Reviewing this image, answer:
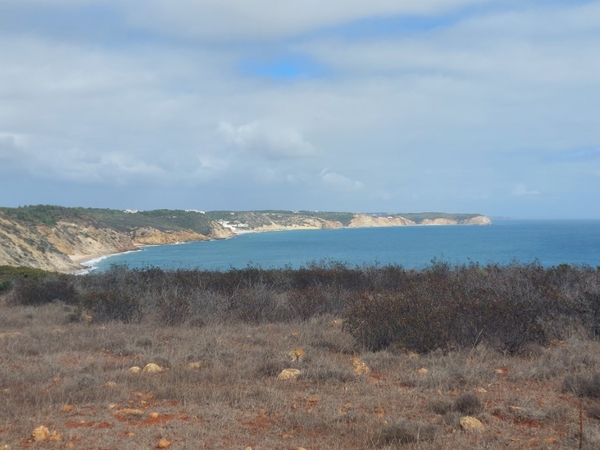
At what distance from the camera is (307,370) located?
7152 mm

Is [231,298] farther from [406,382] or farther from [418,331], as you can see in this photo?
[406,382]

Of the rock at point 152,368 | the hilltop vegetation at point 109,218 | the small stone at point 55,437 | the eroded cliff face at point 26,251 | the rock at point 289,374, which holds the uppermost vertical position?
the hilltop vegetation at point 109,218

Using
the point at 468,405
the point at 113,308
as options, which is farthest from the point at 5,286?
the point at 468,405

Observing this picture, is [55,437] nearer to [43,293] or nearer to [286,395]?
[286,395]

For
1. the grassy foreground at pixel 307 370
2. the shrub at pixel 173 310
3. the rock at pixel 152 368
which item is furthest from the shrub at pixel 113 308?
the rock at pixel 152 368

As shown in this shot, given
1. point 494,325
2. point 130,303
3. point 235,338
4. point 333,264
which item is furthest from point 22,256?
point 494,325

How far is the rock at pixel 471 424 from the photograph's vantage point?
195 inches

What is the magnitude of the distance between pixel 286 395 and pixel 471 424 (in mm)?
2145

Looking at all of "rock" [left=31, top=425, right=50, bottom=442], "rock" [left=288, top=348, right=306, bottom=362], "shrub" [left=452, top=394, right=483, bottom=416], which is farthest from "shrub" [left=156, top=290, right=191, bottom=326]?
"shrub" [left=452, top=394, right=483, bottom=416]

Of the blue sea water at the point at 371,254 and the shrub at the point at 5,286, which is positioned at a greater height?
the shrub at the point at 5,286

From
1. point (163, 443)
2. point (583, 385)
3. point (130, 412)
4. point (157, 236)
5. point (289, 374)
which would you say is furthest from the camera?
point (157, 236)

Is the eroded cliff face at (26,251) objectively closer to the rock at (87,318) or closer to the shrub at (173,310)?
the rock at (87,318)

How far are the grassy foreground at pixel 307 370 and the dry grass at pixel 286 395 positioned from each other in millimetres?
22

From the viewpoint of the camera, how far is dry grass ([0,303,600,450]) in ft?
15.7
